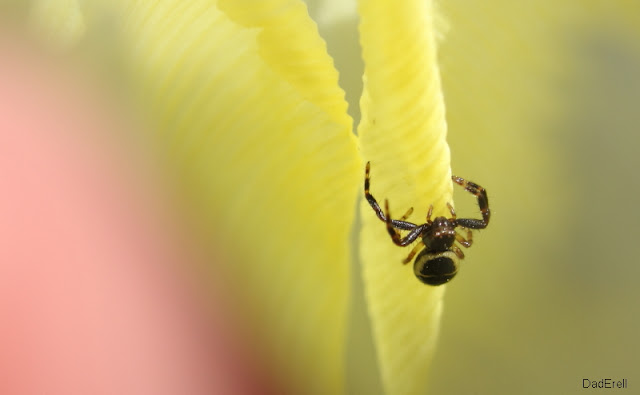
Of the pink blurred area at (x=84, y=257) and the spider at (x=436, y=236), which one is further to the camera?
the spider at (x=436, y=236)

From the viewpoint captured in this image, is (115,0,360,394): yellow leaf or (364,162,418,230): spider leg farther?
(364,162,418,230): spider leg

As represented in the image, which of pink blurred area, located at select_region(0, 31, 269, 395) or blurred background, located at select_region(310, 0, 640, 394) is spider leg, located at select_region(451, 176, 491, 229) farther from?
pink blurred area, located at select_region(0, 31, 269, 395)

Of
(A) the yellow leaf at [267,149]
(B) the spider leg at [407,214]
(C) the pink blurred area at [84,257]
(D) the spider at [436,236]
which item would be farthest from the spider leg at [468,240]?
(C) the pink blurred area at [84,257]

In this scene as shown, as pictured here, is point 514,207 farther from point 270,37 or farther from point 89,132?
point 89,132

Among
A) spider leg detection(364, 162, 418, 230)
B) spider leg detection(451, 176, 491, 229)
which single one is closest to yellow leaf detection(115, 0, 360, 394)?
spider leg detection(364, 162, 418, 230)

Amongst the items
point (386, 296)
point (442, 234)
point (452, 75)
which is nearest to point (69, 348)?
point (386, 296)

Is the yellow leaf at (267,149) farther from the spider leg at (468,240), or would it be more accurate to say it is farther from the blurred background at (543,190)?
the spider leg at (468,240)
